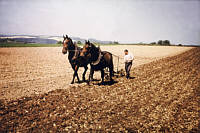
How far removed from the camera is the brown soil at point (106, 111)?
181 inches

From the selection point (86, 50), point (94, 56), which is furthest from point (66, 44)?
point (94, 56)

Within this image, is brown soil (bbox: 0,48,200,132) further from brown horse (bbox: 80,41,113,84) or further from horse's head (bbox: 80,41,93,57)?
horse's head (bbox: 80,41,93,57)

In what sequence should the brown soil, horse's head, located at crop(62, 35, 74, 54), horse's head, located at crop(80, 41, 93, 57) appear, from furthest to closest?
horse's head, located at crop(62, 35, 74, 54) < horse's head, located at crop(80, 41, 93, 57) < the brown soil

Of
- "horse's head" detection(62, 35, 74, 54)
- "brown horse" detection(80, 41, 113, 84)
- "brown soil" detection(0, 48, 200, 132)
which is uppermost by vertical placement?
"horse's head" detection(62, 35, 74, 54)

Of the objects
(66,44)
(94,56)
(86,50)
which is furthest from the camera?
(66,44)

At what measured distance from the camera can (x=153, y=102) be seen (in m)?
6.47

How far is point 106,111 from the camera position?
18.6ft

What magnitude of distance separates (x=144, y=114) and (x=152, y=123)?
625 millimetres

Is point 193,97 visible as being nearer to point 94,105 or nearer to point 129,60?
point 129,60

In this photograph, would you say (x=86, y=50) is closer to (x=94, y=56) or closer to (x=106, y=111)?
(x=94, y=56)

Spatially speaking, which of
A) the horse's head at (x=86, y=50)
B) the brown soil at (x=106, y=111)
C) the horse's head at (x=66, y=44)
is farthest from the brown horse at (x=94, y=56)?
the brown soil at (x=106, y=111)

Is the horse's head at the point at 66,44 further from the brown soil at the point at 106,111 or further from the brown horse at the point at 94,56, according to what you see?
the brown soil at the point at 106,111

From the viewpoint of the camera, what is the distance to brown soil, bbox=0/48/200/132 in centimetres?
459

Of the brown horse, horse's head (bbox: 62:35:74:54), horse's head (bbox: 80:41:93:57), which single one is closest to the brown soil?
the brown horse
